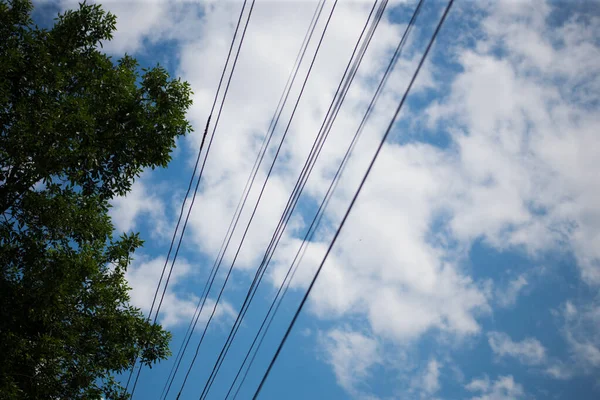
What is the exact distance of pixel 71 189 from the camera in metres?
7.95

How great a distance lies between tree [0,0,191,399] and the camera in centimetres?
735

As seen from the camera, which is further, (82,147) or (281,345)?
(82,147)

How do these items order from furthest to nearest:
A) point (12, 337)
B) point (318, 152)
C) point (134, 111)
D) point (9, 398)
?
point (134, 111), point (12, 337), point (9, 398), point (318, 152)

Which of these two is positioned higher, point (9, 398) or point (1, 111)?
point (1, 111)

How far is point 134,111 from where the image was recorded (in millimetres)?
8469

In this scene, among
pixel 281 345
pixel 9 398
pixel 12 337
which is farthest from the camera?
pixel 12 337

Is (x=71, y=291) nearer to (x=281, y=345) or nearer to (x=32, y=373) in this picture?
(x=32, y=373)

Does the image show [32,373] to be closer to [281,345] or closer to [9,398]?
[9,398]

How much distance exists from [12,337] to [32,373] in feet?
2.48

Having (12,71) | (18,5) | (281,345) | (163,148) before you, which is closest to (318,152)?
(281,345)

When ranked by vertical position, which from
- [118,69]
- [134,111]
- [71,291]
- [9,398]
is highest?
[118,69]

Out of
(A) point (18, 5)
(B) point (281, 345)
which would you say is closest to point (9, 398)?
(B) point (281, 345)

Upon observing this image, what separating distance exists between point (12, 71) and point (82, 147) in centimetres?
181

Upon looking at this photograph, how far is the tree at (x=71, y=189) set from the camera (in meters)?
7.35
